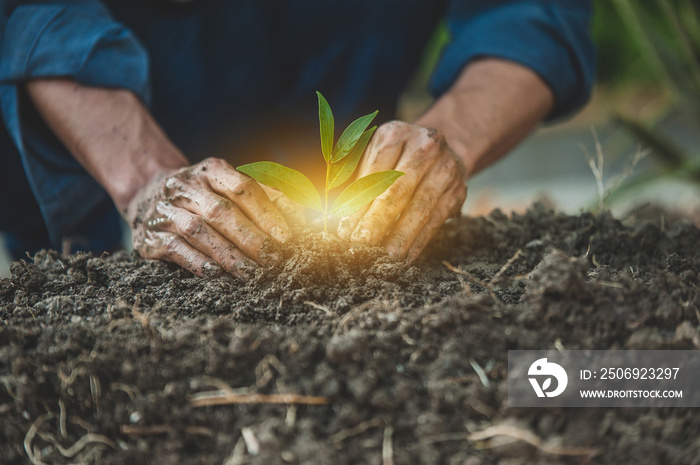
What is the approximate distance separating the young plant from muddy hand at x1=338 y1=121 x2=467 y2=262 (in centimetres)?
5

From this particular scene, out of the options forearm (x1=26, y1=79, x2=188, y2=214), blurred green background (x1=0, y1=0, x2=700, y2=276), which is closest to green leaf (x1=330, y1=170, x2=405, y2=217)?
forearm (x1=26, y1=79, x2=188, y2=214)

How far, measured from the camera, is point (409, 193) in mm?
814

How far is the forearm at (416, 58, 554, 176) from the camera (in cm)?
114

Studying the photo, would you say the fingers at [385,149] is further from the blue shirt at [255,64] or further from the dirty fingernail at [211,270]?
the blue shirt at [255,64]

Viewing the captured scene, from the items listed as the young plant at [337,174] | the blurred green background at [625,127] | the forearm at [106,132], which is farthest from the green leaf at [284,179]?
the blurred green background at [625,127]

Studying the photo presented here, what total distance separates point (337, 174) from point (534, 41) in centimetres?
88

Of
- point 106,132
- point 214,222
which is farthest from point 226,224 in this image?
point 106,132

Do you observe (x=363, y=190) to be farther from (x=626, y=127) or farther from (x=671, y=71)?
(x=671, y=71)

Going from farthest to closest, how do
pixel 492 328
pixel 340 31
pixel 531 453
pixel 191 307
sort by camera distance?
1. pixel 340 31
2. pixel 191 307
3. pixel 492 328
4. pixel 531 453

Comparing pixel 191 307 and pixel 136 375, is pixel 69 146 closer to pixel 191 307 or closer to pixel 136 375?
pixel 191 307

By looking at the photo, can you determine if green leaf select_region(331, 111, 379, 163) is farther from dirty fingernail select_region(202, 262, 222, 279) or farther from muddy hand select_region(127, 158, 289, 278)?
dirty fingernail select_region(202, 262, 222, 279)

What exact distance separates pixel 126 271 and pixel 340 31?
1015mm

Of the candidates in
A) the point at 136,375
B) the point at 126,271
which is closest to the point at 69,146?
the point at 126,271

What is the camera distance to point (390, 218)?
778 millimetres
